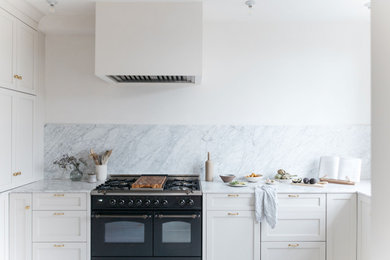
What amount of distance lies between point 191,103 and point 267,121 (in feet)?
2.85

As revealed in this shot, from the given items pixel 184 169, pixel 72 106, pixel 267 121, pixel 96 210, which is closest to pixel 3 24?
pixel 72 106

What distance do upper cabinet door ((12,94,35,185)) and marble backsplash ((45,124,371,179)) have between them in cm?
28

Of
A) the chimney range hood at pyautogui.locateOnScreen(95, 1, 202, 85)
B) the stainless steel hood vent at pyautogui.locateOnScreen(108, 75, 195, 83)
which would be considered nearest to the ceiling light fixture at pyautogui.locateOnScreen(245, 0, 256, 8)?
the chimney range hood at pyautogui.locateOnScreen(95, 1, 202, 85)

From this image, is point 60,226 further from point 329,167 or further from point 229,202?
point 329,167

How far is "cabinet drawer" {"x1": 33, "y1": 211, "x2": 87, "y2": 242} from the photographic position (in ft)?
8.19

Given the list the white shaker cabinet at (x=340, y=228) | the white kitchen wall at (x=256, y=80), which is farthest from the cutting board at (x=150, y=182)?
the white shaker cabinet at (x=340, y=228)

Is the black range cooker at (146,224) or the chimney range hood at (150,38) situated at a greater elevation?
the chimney range hood at (150,38)

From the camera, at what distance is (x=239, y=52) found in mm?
3152

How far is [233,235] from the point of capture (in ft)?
8.35

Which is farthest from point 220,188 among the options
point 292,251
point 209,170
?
point 292,251

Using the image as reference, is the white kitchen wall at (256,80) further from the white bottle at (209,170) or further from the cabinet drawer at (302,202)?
the cabinet drawer at (302,202)

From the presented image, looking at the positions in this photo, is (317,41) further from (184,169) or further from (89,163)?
(89,163)

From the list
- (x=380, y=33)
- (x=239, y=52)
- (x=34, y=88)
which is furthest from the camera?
(x=239, y=52)

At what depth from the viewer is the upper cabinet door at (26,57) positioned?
105 inches
